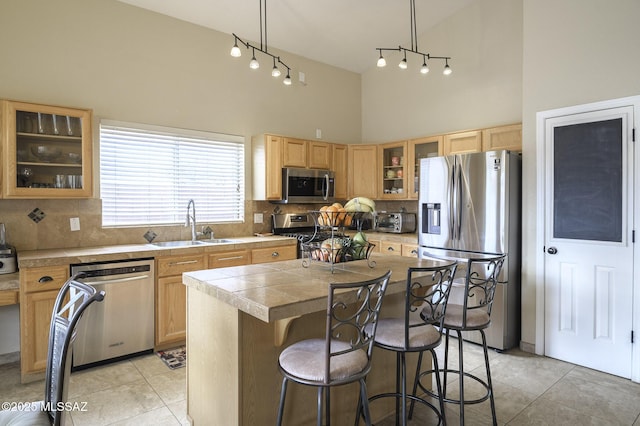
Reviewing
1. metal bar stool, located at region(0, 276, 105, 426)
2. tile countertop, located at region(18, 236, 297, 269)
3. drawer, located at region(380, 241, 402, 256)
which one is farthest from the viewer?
drawer, located at region(380, 241, 402, 256)

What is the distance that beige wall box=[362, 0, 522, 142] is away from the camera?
14.0 feet

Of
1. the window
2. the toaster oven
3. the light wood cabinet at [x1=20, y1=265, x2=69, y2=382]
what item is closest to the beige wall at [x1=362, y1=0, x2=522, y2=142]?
the toaster oven

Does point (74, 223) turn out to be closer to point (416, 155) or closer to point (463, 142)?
point (416, 155)

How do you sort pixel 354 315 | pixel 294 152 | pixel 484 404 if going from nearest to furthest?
pixel 354 315, pixel 484 404, pixel 294 152

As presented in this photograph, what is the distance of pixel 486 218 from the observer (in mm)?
3631

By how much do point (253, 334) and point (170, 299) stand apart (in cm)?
202

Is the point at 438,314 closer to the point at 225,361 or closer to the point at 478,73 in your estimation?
the point at 225,361

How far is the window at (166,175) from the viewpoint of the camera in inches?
152

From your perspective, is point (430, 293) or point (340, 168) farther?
point (340, 168)

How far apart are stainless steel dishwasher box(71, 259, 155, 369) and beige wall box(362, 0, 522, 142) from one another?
3919 millimetres

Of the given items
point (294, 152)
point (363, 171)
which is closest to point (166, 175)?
point (294, 152)

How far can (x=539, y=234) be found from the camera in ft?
11.4

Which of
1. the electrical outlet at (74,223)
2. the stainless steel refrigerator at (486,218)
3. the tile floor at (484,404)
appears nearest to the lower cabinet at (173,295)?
the tile floor at (484,404)

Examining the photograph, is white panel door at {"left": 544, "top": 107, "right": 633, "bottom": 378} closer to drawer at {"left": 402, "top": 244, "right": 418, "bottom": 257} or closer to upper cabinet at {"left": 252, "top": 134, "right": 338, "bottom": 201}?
drawer at {"left": 402, "top": 244, "right": 418, "bottom": 257}
